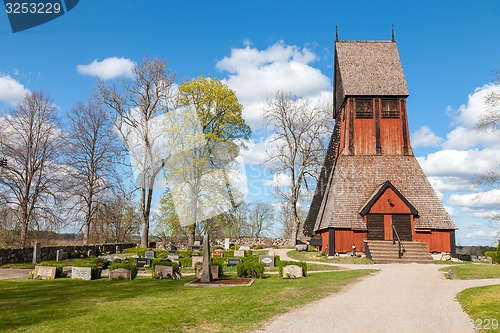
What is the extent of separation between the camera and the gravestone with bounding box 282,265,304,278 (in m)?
19.4

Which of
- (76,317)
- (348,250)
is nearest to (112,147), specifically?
(348,250)

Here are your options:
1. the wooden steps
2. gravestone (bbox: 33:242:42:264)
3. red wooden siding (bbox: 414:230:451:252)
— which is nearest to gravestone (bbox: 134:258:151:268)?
gravestone (bbox: 33:242:42:264)

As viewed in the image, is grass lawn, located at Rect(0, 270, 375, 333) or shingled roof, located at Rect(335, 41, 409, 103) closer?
grass lawn, located at Rect(0, 270, 375, 333)

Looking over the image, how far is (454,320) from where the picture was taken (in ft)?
32.7

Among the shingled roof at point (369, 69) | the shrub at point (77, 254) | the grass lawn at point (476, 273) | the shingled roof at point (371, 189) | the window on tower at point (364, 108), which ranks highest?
the shingled roof at point (369, 69)

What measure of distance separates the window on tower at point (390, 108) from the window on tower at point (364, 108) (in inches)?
45.5

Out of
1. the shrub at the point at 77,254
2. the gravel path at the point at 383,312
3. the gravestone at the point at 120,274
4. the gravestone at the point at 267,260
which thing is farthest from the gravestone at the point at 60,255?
the gravel path at the point at 383,312

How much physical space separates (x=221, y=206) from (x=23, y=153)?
55.5 feet

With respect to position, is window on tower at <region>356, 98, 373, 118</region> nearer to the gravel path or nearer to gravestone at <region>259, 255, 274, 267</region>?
gravestone at <region>259, 255, 274, 267</region>

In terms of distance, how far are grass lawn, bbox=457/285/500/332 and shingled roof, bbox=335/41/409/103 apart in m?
25.5

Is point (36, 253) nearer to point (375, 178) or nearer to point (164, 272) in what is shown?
point (164, 272)

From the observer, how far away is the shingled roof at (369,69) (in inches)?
1452

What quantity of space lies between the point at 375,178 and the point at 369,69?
1085 cm

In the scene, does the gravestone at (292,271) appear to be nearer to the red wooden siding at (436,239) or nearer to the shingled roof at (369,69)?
the red wooden siding at (436,239)
